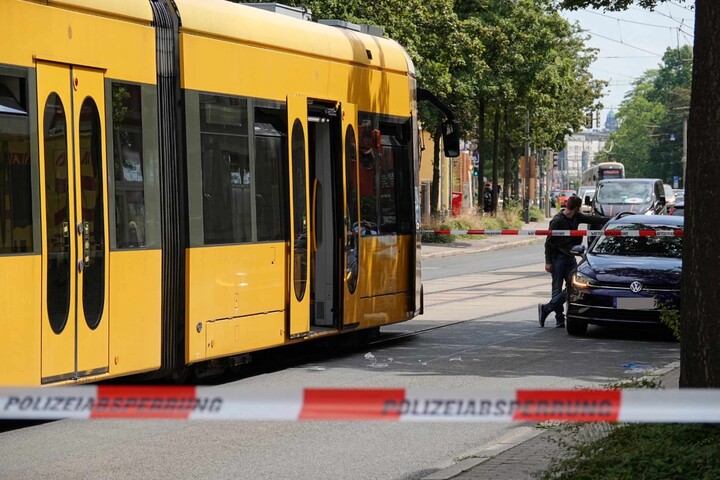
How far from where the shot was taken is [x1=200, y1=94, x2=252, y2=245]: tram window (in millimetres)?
11219

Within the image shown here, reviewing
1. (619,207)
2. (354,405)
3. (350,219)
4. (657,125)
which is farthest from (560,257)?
(657,125)

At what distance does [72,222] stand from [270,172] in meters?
3.05

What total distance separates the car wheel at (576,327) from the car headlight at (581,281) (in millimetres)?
456

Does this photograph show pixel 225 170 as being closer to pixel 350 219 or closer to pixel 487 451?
pixel 350 219

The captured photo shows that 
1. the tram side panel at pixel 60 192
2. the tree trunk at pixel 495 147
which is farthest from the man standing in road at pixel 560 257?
the tree trunk at pixel 495 147

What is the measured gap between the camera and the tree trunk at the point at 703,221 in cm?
714

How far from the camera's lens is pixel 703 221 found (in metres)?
7.22

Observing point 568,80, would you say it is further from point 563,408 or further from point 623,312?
point 563,408

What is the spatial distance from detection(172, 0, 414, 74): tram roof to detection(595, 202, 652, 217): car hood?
31940mm

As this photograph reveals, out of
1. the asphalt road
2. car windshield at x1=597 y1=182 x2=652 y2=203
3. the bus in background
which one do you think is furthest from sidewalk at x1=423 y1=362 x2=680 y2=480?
the bus in background

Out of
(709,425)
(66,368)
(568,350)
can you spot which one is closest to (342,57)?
(568,350)

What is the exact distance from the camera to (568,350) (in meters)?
15.2

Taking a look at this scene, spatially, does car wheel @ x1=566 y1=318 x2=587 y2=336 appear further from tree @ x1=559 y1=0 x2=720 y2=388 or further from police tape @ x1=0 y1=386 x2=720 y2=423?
police tape @ x1=0 y1=386 x2=720 y2=423

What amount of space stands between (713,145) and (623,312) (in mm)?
9085
